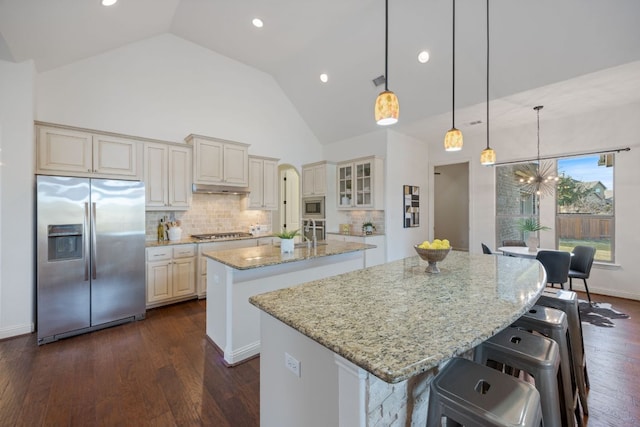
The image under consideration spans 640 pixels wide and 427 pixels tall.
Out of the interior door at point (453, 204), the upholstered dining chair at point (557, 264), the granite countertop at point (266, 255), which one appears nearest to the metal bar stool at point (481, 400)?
the granite countertop at point (266, 255)

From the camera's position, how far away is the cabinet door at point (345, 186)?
556 cm

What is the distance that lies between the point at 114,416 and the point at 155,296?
6.80 ft

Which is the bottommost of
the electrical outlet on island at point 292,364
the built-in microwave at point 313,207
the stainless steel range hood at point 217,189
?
the electrical outlet on island at point 292,364

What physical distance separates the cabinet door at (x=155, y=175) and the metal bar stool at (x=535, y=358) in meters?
4.20

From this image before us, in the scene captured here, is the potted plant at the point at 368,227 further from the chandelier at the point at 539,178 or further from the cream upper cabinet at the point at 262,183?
the chandelier at the point at 539,178

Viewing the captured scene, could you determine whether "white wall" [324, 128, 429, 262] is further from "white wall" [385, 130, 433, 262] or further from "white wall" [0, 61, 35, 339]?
"white wall" [0, 61, 35, 339]

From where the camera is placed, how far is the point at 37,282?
279 cm

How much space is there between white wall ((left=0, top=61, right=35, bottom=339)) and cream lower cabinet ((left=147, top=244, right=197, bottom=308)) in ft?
3.72

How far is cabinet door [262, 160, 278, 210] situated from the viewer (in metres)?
5.22

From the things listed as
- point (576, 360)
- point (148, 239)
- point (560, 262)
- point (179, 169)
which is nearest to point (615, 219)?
point (560, 262)

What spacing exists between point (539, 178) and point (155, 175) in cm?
611

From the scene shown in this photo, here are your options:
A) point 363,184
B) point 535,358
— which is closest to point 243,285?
point 535,358

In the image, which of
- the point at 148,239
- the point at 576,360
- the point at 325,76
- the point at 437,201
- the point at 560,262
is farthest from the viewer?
the point at 437,201

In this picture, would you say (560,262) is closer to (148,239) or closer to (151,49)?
(148,239)
